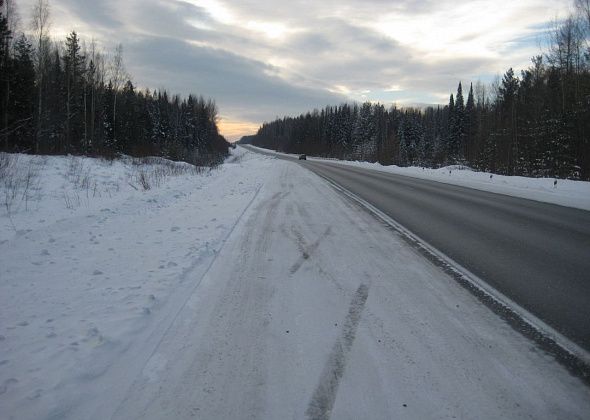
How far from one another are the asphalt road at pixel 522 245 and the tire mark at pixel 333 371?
2024 millimetres

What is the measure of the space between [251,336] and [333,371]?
37.2 inches

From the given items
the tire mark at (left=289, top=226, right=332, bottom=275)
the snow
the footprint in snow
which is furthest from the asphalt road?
the footprint in snow

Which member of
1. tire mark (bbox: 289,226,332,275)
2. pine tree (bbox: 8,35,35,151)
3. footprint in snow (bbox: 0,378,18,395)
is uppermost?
pine tree (bbox: 8,35,35,151)

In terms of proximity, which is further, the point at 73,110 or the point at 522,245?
the point at 73,110

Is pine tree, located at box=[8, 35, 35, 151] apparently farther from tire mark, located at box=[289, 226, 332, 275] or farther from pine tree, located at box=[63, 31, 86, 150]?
tire mark, located at box=[289, 226, 332, 275]

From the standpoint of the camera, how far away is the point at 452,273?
5.74 m

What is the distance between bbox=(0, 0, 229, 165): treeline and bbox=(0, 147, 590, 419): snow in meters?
8.41

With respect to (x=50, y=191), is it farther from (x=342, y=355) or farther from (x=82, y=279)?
(x=342, y=355)

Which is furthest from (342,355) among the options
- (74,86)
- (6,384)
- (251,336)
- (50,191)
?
(74,86)

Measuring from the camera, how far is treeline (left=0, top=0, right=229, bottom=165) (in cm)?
3544

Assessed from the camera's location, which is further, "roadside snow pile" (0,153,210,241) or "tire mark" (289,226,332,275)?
"roadside snow pile" (0,153,210,241)

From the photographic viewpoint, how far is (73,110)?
5522 cm

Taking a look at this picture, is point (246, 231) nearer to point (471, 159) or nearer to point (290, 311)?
point (290, 311)

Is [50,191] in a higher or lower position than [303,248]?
higher
